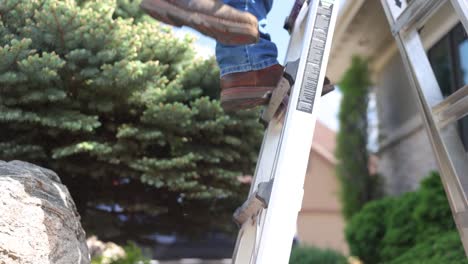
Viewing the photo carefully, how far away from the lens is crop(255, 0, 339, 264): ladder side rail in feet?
5.08

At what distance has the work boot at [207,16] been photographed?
183 centimetres

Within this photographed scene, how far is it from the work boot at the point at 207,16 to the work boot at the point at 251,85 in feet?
1.07

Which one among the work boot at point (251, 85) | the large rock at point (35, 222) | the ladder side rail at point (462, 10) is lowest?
the large rock at point (35, 222)

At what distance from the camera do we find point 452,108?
198 cm

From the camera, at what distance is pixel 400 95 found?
7715mm

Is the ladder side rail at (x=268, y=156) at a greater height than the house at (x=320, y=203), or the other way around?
the house at (x=320, y=203)

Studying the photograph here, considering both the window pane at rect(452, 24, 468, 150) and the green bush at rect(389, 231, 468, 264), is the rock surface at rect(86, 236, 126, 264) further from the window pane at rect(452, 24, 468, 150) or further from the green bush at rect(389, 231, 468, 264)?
the window pane at rect(452, 24, 468, 150)

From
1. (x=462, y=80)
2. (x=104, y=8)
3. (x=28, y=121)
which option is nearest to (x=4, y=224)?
(x=28, y=121)

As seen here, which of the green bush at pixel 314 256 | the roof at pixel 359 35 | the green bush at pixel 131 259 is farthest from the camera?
the green bush at pixel 314 256

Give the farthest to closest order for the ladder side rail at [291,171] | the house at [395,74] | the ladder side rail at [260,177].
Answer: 1. the house at [395,74]
2. the ladder side rail at [260,177]
3. the ladder side rail at [291,171]

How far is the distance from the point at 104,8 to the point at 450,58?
13.2 ft

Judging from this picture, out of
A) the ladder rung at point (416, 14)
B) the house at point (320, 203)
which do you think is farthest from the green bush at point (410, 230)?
the house at point (320, 203)

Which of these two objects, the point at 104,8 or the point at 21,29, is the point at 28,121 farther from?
the point at 104,8

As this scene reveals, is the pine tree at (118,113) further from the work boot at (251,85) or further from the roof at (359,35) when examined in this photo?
the roof at (359,35)
